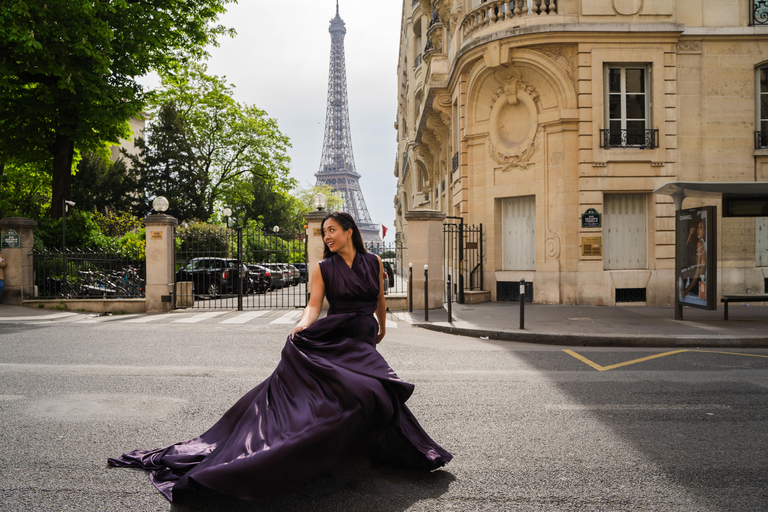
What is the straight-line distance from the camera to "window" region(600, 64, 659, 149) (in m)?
15.5

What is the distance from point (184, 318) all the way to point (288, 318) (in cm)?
253

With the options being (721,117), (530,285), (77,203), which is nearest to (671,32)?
A: (721,117)

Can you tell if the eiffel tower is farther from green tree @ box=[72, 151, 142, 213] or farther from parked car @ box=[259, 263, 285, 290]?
parked car @ box=[259, 263, 285, 290]

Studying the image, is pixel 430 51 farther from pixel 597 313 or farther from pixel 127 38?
pixel 597 313

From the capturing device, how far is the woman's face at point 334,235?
3.75 meters

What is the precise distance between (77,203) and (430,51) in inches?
1192

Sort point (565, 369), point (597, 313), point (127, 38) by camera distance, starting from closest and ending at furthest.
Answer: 1. point (565, 369)
2. point (597, 313)
3. point (127, 38)

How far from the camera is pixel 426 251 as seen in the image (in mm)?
15422

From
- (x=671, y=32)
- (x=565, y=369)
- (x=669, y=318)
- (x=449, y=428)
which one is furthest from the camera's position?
(x=671, y=32)

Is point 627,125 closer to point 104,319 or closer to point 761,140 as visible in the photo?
point 761,140

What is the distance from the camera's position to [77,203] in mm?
39969

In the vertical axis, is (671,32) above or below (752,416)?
above

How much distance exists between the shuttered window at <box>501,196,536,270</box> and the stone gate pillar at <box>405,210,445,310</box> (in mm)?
2359

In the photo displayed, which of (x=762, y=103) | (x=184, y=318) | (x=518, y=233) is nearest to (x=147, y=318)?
(x=184, y=318)
